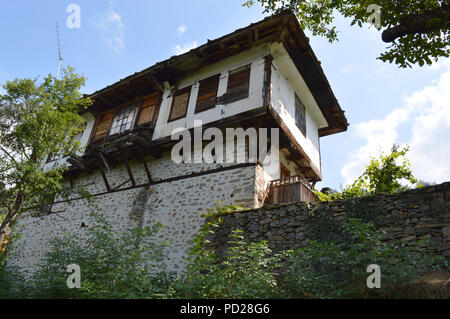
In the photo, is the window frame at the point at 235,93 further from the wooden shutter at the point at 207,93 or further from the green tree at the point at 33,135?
the green tree at the point at 33,135

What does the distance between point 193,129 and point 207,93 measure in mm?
1388

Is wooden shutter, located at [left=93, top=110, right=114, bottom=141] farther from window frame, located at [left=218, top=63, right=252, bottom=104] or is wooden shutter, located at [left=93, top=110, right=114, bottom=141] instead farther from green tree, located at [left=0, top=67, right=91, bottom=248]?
window frame, located at [left=218, top=63, right=252, bottom=104]

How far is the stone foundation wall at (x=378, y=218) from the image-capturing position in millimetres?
5590

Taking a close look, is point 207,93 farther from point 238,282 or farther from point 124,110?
point 238,282

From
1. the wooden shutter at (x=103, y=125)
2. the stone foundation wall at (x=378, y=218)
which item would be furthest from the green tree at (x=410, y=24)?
the wooden shutter at (x=103, y=125)

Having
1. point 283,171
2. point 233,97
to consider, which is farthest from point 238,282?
point 233,97

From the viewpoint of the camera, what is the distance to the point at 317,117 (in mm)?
12766

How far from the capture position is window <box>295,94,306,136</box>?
11.0 metres

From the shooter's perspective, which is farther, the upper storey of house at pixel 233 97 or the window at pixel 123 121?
the window at pixel 123 121

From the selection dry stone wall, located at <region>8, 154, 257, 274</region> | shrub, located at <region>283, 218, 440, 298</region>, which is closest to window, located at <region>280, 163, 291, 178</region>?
dry stone wall, located at <region>8, 154, 257, 274</region>

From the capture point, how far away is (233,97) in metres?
9.80

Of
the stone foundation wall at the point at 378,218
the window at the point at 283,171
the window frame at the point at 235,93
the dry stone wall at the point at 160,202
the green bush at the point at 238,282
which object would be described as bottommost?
the green bush at the point at 238,282

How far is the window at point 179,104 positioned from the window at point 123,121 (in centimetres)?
198

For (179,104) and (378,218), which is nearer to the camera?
(378,218)
